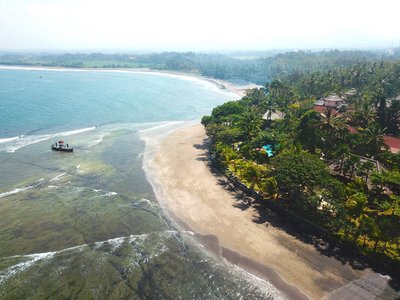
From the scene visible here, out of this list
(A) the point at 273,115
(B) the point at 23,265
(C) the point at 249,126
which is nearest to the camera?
(B) the point at 23,265

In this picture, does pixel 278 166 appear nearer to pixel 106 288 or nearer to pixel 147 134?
pixel 106 288

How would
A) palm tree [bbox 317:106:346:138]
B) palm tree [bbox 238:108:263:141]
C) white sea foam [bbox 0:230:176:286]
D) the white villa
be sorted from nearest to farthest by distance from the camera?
white sea foam [bbox 0:230:176:286] → palm tree [bbox 317:106:346:138] → palm tree [bbox 238:108:263:141] → the white villa

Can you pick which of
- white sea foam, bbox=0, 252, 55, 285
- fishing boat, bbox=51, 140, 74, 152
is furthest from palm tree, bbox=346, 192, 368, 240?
fishing boat, bbox=51, 140, 74, 152

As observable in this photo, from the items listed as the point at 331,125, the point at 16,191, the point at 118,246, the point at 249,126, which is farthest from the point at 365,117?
the point at 16,191

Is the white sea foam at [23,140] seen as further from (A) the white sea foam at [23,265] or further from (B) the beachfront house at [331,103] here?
(B) the beachfront house at [331,103]

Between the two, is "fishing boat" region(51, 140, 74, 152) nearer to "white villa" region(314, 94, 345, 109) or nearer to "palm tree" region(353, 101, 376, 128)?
"palm tree" region(353, 101, 376, 128)

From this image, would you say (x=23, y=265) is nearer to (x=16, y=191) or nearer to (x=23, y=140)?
(x=16, y=191)

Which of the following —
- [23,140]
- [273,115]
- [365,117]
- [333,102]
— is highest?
[365,117]
